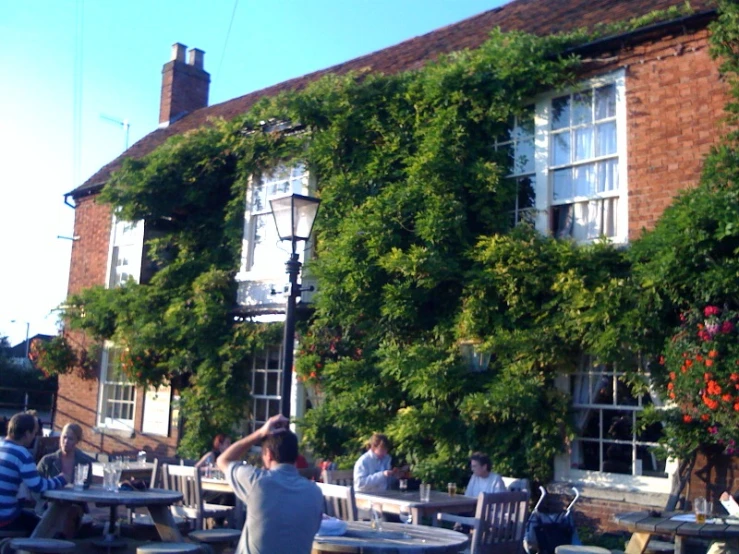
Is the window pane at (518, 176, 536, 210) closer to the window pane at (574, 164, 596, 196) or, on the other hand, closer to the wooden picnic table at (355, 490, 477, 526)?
the window pane at (574, 164, 596, 196)

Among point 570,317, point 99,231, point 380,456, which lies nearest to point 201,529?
point 380,456

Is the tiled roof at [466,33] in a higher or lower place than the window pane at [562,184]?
higher

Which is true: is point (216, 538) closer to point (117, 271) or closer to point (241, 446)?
point (241, 446)

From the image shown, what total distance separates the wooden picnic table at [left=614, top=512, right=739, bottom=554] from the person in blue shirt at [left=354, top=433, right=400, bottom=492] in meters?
2.80

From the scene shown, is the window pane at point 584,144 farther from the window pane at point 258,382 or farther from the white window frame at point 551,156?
the window pane at point 258,382

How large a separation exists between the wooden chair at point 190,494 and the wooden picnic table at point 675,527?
385 centimetres

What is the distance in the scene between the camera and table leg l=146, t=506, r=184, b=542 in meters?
7.80

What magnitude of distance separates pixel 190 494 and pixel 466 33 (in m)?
10.0

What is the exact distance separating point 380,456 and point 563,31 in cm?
657

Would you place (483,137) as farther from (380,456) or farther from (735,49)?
(380,456)

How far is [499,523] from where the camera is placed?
7582 mm

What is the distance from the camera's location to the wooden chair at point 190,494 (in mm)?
8477

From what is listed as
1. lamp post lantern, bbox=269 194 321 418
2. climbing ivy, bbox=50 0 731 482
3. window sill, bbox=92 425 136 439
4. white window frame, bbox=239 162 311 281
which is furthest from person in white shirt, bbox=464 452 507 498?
window sill, bbox=92 425 136 439

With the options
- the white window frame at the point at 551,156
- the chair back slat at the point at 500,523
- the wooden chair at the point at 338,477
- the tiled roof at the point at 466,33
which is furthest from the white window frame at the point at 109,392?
the chair back slat at the point at 500,523
